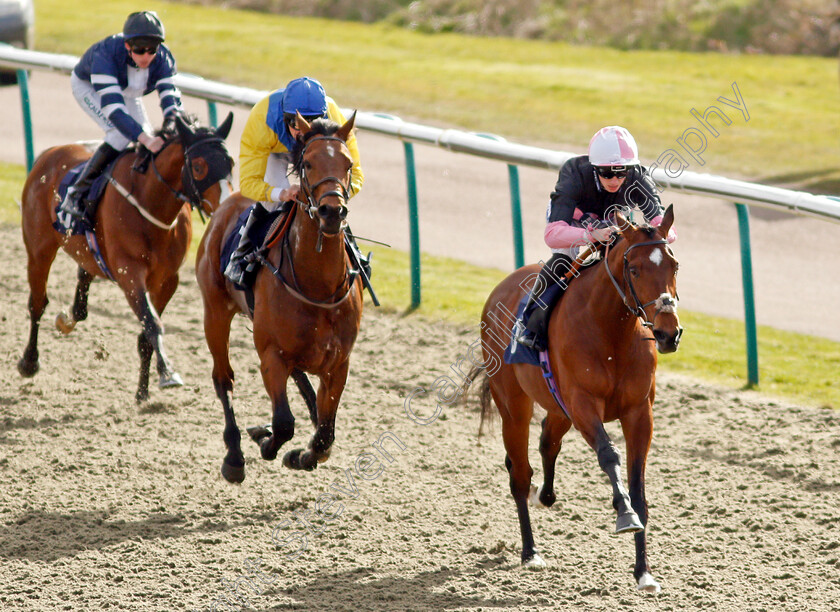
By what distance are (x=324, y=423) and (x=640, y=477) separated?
1643 millimetres

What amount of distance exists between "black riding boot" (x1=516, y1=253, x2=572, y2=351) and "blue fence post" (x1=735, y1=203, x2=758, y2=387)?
232 centimetres

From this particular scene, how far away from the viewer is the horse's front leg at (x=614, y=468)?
4.43 meters

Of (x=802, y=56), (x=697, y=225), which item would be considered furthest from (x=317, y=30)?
(x=697, y=225)

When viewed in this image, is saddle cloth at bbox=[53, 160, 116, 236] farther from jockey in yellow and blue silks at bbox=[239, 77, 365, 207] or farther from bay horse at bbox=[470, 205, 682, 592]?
bay horse at bbox=[470, 205, 682, 592]

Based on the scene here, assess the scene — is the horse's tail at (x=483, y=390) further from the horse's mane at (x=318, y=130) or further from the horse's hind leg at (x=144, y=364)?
the horse's hind leg at (x=144, y=364)

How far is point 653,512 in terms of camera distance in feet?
18.8

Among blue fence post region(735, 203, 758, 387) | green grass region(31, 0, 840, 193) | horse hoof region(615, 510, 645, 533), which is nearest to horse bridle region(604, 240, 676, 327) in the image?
horse hoof region(615, 510, 645, 533)

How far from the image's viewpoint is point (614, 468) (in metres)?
4.57

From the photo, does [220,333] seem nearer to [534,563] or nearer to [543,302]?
[543,302]

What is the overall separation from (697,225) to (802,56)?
7222mm

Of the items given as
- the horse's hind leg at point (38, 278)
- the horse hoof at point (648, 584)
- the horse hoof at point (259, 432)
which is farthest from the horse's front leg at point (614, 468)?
the horse's hind leg at point (38, 278)

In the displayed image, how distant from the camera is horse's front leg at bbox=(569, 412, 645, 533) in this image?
4.43 metres

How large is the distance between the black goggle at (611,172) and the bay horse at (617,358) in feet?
1.13

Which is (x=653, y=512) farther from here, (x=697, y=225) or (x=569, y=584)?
(x=697, y=225)
